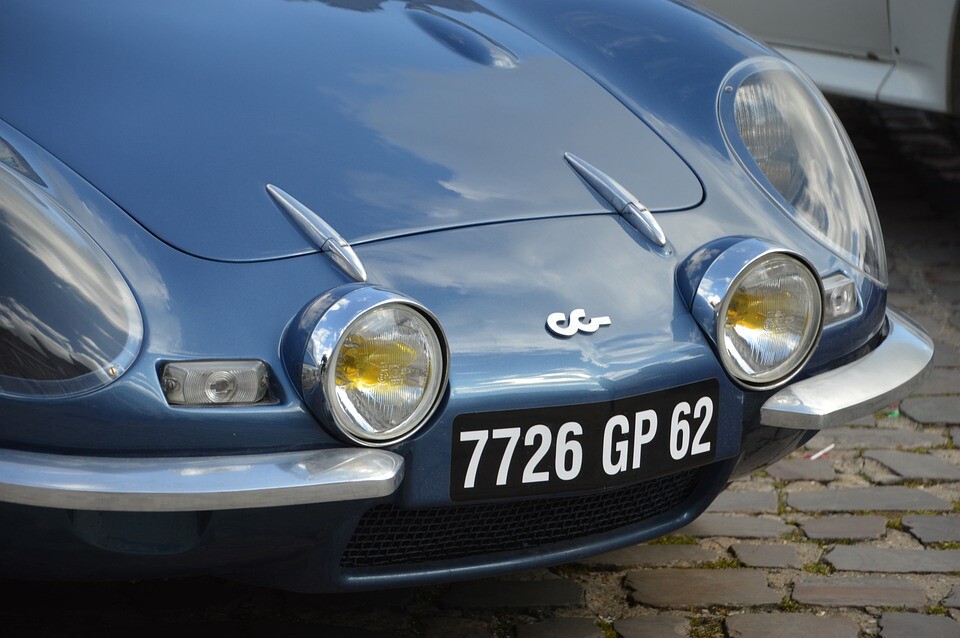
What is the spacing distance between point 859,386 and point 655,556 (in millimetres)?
614

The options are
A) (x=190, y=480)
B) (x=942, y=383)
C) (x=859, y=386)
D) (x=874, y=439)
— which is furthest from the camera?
(x=942, y=383)

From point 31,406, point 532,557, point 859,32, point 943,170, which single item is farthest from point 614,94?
point 943,170

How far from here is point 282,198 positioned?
1727 millimetres

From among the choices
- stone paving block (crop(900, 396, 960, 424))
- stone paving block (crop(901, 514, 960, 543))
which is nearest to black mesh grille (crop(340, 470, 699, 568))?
stone paving block (crop(901, 514, 960, 543))

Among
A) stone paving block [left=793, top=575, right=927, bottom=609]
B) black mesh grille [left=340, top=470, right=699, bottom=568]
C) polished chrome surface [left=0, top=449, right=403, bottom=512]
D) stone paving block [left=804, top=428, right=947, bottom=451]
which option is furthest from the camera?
stone paving block [left=804, top=428, right=947, bottom=451]

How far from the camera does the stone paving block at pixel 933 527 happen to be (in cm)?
242

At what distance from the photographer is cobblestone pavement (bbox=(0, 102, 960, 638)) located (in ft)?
6.81

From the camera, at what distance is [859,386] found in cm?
194

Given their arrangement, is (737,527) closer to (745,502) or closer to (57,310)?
(745,502)

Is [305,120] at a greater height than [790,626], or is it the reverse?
[305,120]

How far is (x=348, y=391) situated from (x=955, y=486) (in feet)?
5.45

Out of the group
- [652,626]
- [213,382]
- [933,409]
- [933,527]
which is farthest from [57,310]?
[933,409]

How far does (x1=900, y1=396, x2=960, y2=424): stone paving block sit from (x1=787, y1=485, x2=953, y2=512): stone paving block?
0.46 m

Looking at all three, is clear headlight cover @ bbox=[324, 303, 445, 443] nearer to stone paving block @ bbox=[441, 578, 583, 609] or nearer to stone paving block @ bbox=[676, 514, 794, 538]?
stone paving block @ bbox=[441, 578, 583, 609]
